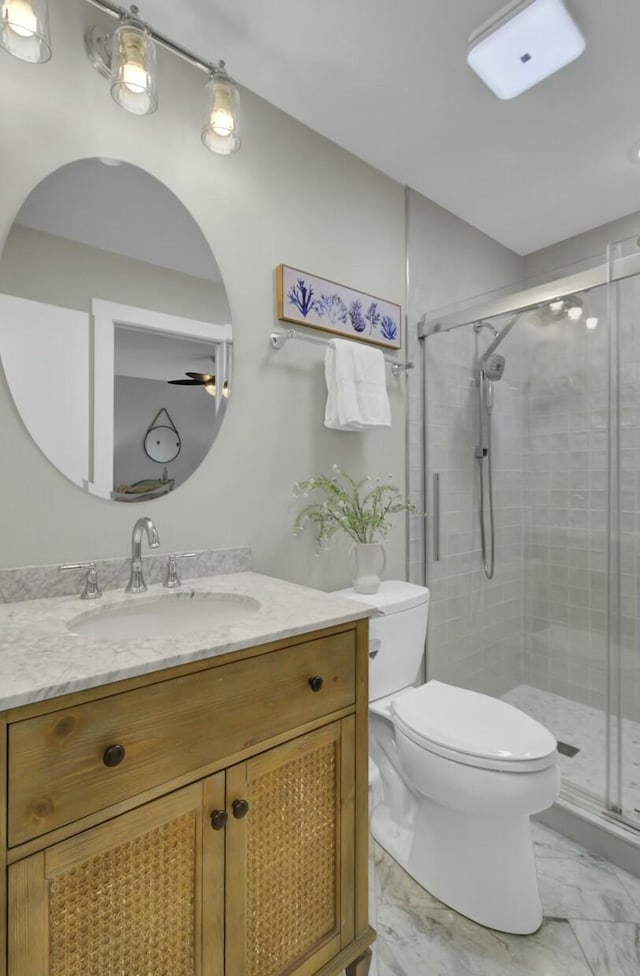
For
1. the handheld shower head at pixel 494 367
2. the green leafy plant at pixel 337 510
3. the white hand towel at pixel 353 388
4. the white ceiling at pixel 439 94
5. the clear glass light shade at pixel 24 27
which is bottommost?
the green leafy plant at pixel 337 510

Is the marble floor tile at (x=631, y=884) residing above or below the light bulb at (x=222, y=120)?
below

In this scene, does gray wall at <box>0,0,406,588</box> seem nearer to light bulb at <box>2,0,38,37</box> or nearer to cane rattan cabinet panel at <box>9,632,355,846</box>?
light bulb at <box>2,0,38,37</box>

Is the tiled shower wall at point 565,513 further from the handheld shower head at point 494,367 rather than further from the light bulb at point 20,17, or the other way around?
the light bulb at point 20,17

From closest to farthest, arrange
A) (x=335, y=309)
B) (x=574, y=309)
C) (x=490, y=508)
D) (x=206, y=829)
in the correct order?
1. (x=206, y=829)
2. (x=335, y=309)
3. (x=574, y=309)
4. (x=490, y=508)

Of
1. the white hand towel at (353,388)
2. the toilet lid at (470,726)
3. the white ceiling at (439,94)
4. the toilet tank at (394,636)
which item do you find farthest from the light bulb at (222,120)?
the toilet lid at (470,726)

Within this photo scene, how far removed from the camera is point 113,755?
78 cm

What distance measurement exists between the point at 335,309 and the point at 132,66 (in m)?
0.92

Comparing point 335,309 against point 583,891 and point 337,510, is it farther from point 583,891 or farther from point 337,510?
point 583,891

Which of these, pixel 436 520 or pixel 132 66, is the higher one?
pixel 132 66

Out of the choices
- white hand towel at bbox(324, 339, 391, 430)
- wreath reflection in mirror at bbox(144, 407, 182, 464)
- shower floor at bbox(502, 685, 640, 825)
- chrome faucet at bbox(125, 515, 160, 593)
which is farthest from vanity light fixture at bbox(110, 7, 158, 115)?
shower floor at bbox(502, 685, 640, 825)

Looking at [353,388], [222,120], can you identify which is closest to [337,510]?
[353,388]

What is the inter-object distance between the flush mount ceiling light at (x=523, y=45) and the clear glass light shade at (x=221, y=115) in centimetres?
72

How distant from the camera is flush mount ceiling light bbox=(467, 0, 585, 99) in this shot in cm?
134

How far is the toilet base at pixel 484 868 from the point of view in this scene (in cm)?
132
